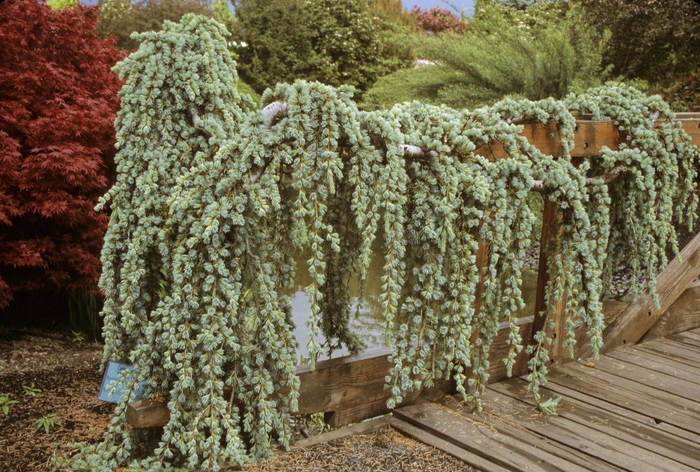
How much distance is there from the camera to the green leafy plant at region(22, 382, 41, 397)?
11.3 ft

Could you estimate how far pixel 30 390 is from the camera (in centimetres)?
351

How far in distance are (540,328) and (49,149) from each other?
2791 millimetres

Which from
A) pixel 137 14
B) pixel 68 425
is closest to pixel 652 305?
pixel 68 425

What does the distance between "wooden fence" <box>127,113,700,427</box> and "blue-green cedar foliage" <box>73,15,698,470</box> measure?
0.31ft

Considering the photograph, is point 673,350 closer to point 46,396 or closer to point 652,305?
point 652,305

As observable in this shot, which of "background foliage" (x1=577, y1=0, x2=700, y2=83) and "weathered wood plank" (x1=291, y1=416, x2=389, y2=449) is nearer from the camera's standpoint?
"weathered wood plank" (x1=291, y1=416, x2=389, y2=449)

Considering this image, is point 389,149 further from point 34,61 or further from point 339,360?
point 34,61

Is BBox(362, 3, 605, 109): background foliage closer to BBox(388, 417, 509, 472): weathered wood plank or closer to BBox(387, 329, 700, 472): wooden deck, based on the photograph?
BBox(387, 329, 700, 472): wooden deck

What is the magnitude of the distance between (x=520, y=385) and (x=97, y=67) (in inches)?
129

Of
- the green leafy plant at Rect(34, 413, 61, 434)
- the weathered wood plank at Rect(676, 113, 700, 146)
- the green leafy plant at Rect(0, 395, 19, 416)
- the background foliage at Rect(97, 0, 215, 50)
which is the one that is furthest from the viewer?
the background foliage at Rect(97, 0, 215, 50)

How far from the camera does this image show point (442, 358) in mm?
2578

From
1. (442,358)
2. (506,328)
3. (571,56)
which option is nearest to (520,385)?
(506,328)

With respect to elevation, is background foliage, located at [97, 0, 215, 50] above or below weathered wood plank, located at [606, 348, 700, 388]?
above

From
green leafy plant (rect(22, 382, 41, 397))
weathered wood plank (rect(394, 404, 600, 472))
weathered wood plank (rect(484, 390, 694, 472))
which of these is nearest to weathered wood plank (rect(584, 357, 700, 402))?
weathered wood plank (rect(484, 390, 694, 472))
